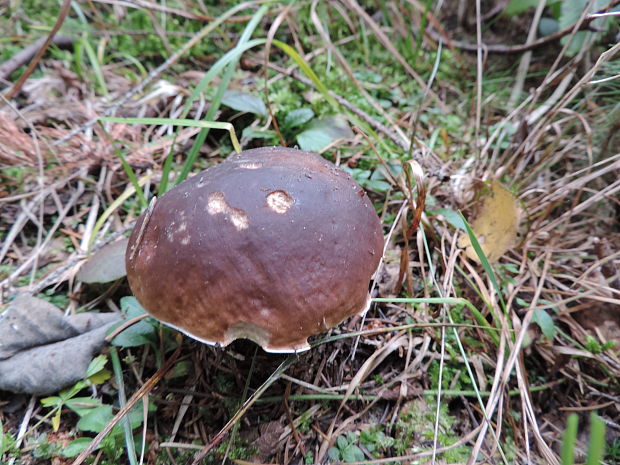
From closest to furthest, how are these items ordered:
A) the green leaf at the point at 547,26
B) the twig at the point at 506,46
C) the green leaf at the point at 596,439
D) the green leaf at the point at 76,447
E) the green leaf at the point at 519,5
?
the green leaf at the point at 596,439 → the green leaf at the point at 76,447 → the twig at the point at 506,46 → the green leaf at the point at 519,5 → the green leaf at the point at 547,26

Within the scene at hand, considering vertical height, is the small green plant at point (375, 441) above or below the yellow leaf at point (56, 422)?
below

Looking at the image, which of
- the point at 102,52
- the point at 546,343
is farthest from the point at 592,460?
the point at 102,52

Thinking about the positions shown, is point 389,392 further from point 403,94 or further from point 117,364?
point 403,94

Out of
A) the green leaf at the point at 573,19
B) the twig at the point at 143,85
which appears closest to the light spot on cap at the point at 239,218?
the twig at the point at 143,85

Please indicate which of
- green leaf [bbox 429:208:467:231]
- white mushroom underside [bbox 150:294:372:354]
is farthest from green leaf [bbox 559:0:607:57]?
white mushroom underside [bbox 150:294:372:354]

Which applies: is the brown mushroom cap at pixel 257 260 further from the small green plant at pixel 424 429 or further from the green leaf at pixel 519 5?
the green leaf at pixel 519 5
